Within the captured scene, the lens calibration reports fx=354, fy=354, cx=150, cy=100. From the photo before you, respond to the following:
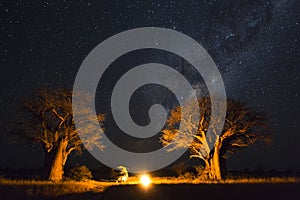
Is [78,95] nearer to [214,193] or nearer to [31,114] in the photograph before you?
[31,114]

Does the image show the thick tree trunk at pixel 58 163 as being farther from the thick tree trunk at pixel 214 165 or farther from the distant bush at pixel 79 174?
the thick tree trunk at pixel 214 165

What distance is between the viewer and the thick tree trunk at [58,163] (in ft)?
115

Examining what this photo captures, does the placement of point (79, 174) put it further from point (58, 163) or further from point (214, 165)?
point (214, 165)

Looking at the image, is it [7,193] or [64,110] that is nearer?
[7,193]

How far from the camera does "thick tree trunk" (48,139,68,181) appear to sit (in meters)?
34.9

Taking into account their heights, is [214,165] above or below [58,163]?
below

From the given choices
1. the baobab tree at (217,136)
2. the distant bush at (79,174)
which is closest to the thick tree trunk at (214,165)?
the baobab tree at (217,136)

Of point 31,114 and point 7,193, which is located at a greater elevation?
point 31,114

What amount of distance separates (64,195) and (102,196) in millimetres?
2641

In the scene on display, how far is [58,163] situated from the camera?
116 feet

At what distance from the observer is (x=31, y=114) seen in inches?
1395

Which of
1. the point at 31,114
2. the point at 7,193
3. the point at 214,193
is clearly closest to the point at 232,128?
the point at 214,193

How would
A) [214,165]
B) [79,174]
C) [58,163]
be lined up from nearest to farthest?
[58,163] < [214,165] < [79,174]

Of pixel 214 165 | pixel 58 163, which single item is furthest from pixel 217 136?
pixel 58 163
